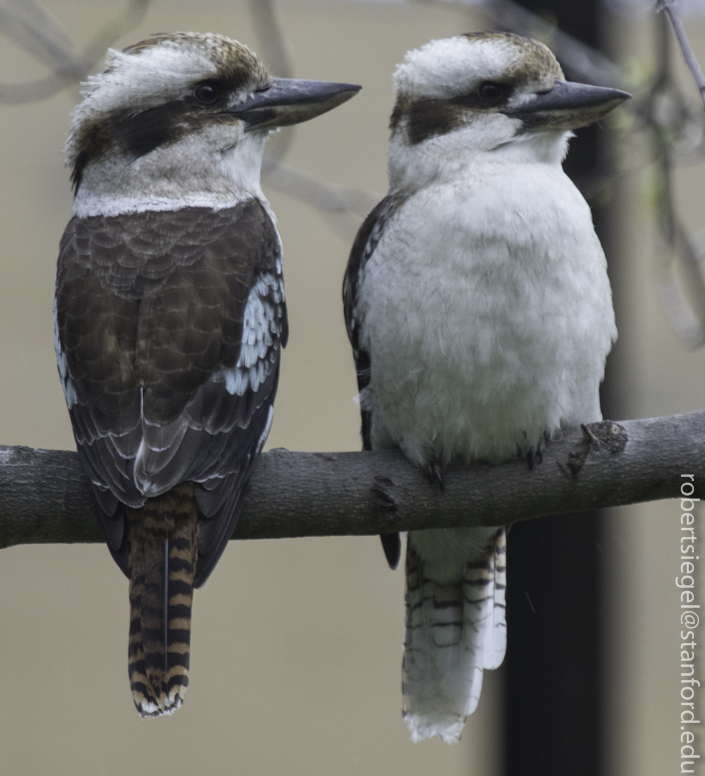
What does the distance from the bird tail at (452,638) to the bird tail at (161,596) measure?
78 cm

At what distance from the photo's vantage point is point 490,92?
183cm

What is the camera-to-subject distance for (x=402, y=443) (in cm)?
181

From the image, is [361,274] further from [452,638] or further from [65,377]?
[452,638]

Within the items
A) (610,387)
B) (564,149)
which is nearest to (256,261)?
(564,149)

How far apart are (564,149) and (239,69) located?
63 cm

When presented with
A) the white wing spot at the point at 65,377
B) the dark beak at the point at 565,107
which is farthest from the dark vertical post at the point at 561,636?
the white wing spot at the point at 65,377

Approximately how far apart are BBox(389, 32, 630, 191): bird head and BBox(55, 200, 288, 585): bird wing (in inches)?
15.3

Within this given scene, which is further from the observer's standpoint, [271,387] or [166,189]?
[166,189]

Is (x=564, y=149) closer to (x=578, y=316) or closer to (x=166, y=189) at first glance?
(x=578, y=316)

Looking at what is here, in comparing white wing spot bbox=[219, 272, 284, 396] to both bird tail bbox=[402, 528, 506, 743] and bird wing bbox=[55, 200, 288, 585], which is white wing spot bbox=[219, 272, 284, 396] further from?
bird tail bbox=[402, 528, 506, 743]

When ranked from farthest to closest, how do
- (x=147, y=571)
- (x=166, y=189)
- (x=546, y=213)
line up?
(x=166, y=189), (x=546, y=213), (x=147, y=571)

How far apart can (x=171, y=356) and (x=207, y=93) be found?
0.57 metres

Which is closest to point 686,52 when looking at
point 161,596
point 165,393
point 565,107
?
point 565,107

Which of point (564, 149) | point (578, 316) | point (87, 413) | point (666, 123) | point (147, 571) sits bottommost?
point (147, 571)
